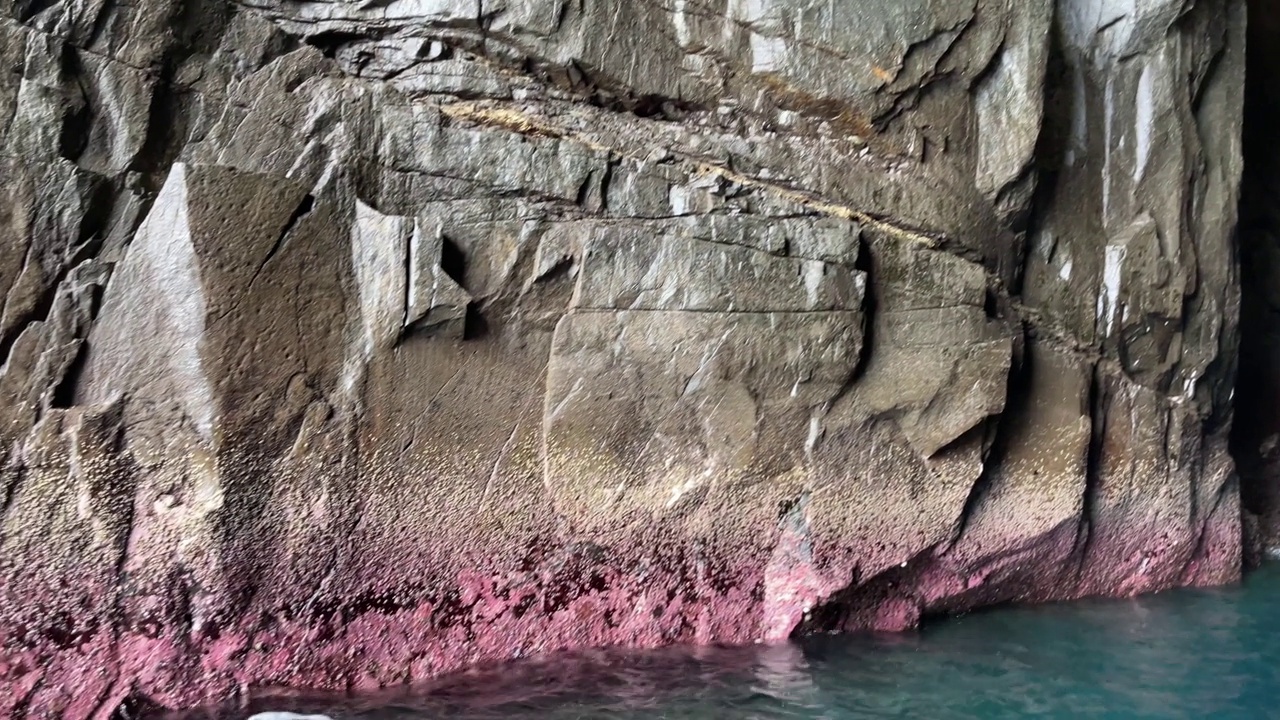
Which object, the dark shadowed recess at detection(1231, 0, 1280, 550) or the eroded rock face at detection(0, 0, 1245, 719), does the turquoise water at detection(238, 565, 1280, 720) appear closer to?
the eroded rock face at detection(0, 0, 1245, 719)

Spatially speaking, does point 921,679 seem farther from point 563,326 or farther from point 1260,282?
point 1260,282

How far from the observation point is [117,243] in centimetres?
542

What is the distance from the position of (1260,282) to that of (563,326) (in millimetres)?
11132

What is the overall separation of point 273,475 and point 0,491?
137cm

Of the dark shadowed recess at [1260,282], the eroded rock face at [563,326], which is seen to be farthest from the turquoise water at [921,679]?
the dark shadowed recess at [1260,282]

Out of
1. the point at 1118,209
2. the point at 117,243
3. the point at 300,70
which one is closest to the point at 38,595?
the point at 117,243

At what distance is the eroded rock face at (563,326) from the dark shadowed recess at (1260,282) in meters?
3.90

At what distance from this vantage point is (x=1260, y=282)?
494 inches

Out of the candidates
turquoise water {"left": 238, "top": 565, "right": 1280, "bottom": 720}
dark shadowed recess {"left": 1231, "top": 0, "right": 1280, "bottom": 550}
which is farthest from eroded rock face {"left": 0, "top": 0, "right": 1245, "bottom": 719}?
dark shadowed recess {"left": 1231, "top": 0, "right": 1280, "bottom": 550}

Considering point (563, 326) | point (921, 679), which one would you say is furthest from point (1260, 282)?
point (563, 326)

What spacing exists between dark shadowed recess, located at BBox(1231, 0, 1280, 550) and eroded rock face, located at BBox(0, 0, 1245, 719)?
3.90 m

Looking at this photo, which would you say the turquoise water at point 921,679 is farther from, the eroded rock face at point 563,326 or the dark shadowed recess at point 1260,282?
the dark shadowed recess at point 1260,282

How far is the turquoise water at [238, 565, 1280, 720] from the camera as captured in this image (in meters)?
5.64

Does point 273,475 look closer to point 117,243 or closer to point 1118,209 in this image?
point 117,243
